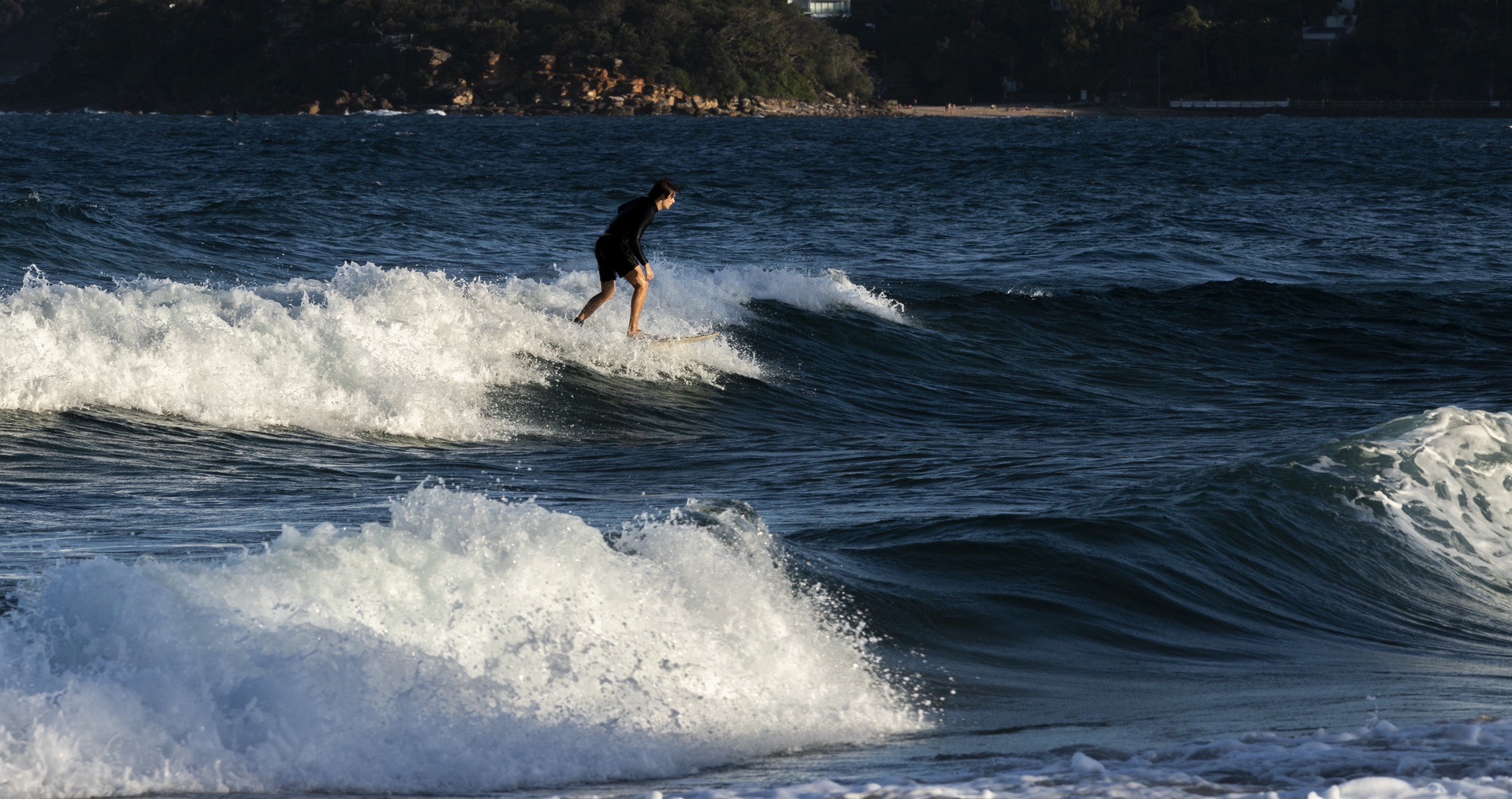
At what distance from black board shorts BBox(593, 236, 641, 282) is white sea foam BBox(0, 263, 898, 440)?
92 cm

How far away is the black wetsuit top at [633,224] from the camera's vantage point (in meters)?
12.4

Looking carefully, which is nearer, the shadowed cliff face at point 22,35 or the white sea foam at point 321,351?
the white sea foam at point 321,351

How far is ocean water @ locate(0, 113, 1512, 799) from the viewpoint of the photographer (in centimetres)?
444

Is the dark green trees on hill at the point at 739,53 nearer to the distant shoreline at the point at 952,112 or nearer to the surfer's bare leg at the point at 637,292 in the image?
the distant shoreline at the point at 952,112

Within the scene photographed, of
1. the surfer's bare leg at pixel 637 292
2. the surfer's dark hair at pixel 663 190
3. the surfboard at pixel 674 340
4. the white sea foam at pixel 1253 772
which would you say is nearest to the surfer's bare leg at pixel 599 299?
the surfer's bare leg at pixel 637 292

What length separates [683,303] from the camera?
52.3ft

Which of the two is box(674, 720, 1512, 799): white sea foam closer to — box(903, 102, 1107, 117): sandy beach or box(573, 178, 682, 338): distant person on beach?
box(573, 178, 682, 338): distant person on beach

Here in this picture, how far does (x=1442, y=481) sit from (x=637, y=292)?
23.0 ft

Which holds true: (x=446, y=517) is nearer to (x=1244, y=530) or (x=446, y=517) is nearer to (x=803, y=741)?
(x=803, y=741)

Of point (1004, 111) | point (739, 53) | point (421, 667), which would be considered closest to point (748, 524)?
point (421, 667)

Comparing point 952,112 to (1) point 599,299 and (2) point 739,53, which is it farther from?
(1) point 599,299

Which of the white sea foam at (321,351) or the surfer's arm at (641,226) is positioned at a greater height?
the surfer's arm at (641,226)

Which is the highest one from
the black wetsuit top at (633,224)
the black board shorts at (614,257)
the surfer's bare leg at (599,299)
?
the black wetsuit top at (633,224)

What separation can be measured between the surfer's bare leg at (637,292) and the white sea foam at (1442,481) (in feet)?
20.5
